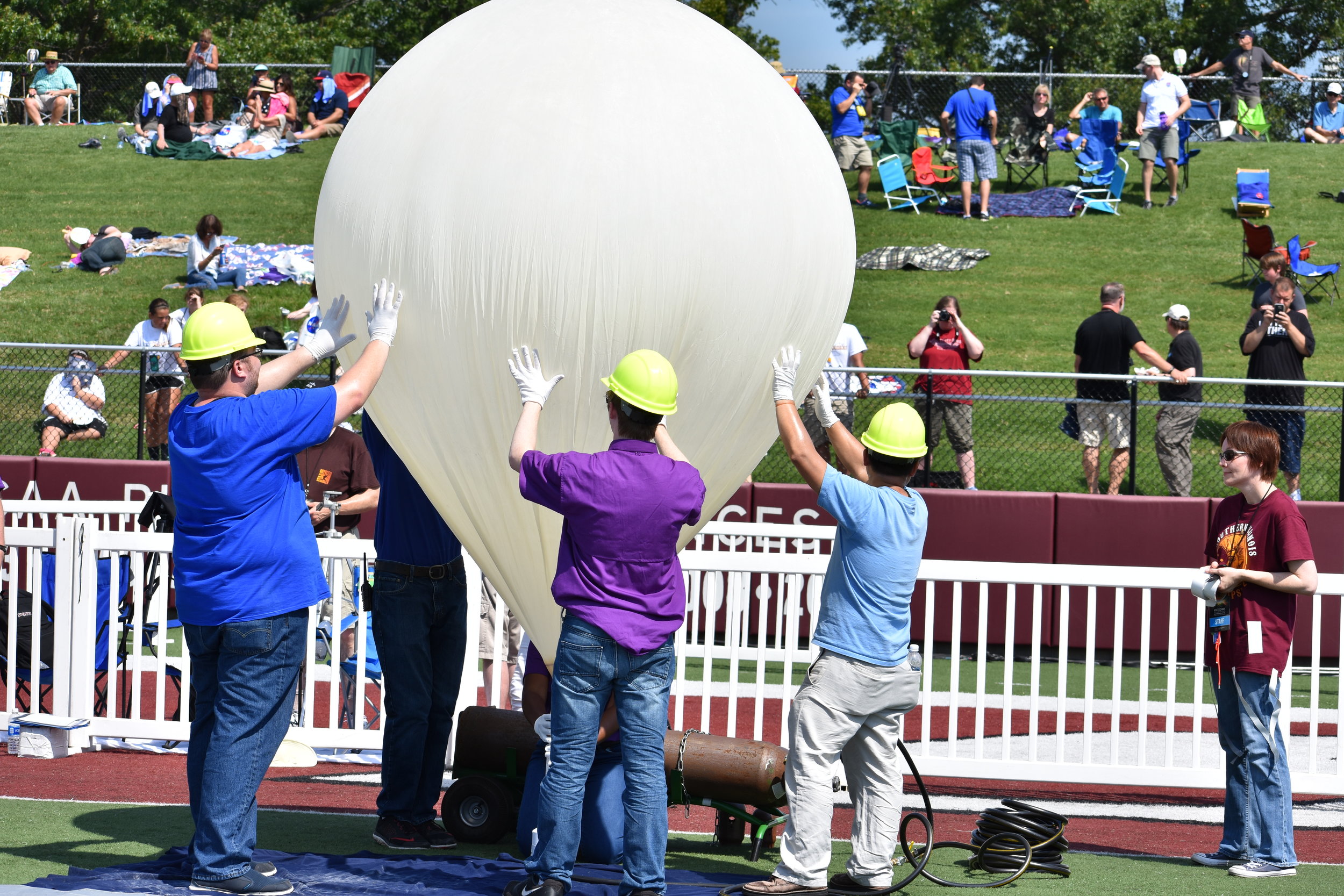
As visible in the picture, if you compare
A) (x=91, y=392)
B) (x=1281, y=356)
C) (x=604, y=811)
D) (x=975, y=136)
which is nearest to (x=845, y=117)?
(x=975, y=136)

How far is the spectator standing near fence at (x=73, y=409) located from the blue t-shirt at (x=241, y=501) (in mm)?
9115

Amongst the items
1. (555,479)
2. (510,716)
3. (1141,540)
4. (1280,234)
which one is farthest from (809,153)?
(1280,234)

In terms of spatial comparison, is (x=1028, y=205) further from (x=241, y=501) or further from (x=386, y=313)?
(x=241, y=501)

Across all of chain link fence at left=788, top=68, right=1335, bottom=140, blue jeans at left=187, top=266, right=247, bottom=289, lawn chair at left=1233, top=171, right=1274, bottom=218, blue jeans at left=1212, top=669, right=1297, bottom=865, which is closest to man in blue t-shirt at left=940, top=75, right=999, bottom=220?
chain link fence at left=788, top=68, right=1335, bottom=140

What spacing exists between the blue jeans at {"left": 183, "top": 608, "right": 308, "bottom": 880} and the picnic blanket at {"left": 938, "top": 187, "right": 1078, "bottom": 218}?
20.3m

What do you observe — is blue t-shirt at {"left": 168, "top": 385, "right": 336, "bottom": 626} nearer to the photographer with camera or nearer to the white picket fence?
the white picket fence

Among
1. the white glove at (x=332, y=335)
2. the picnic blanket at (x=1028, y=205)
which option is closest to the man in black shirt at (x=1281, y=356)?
the white glove at (x=332, y=335)

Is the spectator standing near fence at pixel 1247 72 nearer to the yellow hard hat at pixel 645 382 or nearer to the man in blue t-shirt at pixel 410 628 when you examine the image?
the man in blue t-shirt at pixel 410 628

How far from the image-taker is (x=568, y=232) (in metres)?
4.34

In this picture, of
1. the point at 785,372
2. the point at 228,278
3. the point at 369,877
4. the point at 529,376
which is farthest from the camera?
the point at 228,278

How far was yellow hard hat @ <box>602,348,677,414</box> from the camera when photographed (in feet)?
14.4

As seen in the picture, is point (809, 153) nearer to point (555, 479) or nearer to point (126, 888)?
point (555, 479)

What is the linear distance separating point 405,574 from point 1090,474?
770 centimetres

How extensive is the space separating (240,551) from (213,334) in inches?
27.4
